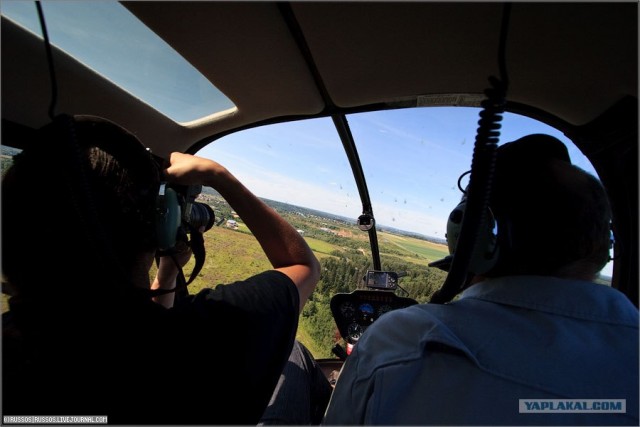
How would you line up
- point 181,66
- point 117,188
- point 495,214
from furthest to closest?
point 181,66, point 495,214, point 117,188

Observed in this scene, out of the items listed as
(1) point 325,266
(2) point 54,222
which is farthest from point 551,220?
(1) point 325,266

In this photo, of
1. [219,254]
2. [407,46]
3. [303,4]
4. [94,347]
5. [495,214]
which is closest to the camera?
[94,347]

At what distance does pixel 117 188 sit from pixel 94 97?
1.29 metres

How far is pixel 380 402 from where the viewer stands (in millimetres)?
709

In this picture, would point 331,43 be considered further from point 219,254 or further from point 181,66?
point 219,254

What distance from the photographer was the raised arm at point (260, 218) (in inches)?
41.7

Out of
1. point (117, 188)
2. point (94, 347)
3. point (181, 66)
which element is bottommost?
point (94, 347)

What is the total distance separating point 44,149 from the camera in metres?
0.68

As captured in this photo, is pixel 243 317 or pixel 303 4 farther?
pixel 303 4

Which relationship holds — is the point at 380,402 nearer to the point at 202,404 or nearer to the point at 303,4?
the point at 202,404

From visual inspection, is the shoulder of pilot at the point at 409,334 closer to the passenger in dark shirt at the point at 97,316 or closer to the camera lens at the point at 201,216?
the passenger in dark shirt at the point at 97,316

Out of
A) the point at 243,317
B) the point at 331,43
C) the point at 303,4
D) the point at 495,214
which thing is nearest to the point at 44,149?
the point at 243,317

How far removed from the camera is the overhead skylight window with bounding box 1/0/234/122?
117 centimetres

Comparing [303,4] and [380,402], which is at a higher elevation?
[303,4]
